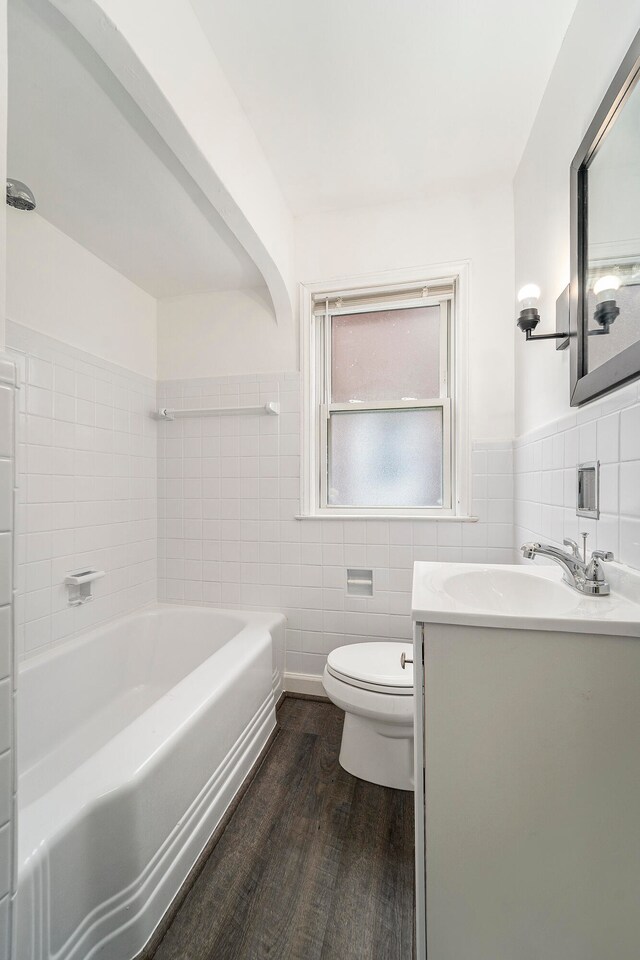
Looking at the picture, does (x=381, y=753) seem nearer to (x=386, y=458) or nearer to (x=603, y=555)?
(x=603, y=555)

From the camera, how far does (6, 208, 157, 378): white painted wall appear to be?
1.61 metres

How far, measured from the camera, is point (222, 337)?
230cm

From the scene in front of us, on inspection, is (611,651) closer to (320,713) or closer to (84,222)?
(320,713)

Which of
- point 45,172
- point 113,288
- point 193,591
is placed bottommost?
point 193,591

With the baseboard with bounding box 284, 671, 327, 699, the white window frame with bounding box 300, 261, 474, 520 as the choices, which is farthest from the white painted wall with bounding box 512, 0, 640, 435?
the baseboard with bounding box 284, 671, 327, 699

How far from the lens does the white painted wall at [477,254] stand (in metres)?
1.94

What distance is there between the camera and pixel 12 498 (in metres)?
0.63

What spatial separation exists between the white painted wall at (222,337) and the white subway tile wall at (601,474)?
1314 mm

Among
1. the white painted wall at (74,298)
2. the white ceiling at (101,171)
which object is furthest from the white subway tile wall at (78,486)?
the white ceiling at (101,171)

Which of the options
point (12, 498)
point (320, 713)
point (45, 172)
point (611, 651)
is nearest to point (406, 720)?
point (320, 713)

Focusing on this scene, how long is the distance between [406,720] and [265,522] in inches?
45.7

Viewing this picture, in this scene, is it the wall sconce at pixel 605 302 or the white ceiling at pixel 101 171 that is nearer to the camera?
the wall sconce at pixel 605 302

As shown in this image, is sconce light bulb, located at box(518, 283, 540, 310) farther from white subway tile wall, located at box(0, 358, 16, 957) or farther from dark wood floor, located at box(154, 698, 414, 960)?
dark wood floor, located at box(154, 698, 414, 960)

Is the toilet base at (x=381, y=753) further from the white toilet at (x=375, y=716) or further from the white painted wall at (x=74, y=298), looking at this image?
the white painted wall at (x=74, y=298)
